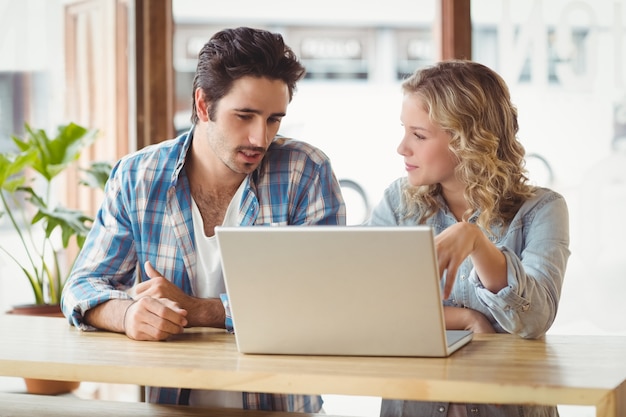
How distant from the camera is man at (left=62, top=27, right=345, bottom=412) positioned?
2055 millimetres

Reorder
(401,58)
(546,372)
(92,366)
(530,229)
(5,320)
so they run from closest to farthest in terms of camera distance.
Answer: (546,372) → (92,366) → (530,229) → (5,320) → (401,58)

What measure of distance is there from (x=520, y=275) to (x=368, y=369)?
42 cm

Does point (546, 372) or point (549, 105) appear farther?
point (549, 105)

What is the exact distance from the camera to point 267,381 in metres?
1.36

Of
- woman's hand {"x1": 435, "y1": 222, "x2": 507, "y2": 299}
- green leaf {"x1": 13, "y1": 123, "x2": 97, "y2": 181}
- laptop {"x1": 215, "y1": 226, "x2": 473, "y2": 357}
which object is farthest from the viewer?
green leaf {"x1": 13, "y1": 123, "x2": 97, "y2": 181}

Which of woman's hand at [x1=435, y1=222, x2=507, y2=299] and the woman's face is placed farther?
the woman's face

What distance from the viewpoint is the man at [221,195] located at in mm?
2055

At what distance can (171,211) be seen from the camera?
2084mm

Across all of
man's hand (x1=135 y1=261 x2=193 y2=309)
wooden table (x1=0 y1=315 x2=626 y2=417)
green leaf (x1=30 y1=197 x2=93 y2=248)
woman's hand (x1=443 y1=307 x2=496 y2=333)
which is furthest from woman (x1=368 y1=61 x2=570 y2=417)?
green leaf (x1=30 y1=197 x2=93 y2=248)

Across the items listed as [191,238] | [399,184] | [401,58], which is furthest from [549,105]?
[191,238]

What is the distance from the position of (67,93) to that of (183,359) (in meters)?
2.30

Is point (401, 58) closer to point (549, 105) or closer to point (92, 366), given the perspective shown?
point (549, 105)

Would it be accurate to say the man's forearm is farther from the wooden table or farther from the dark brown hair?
the dark brown hair

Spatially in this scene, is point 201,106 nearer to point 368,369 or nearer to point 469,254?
point 469,254
